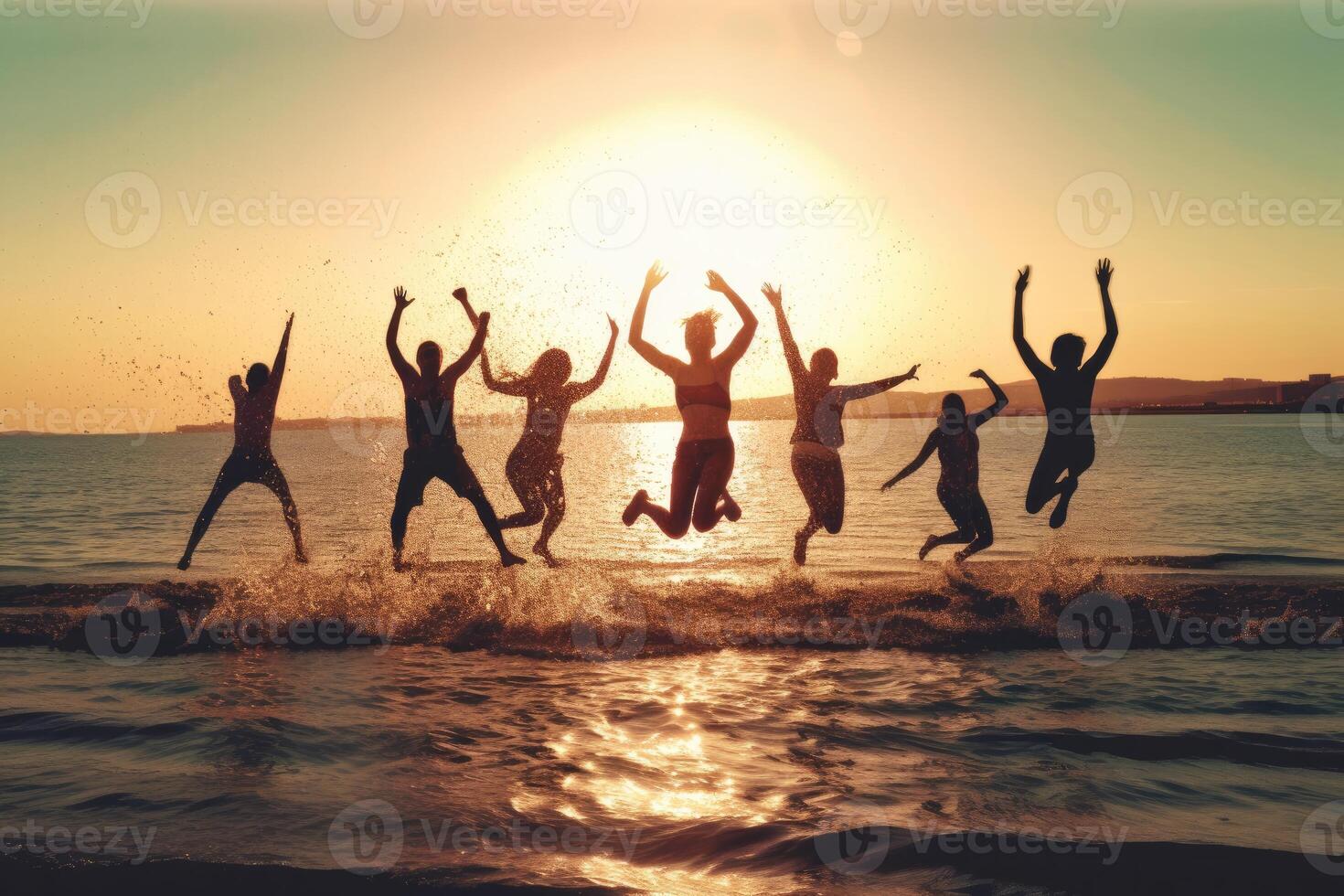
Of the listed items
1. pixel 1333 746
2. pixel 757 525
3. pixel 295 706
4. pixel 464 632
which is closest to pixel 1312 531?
pixel 757 525

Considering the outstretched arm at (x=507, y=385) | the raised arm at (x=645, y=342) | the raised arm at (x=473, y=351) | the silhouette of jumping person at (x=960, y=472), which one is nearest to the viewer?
the raised arm at (x=645, y=342)

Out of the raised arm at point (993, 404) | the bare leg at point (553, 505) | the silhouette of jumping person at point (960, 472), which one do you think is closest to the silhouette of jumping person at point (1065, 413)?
the raised arm at point (993, 404)

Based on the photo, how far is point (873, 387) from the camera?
1148cm

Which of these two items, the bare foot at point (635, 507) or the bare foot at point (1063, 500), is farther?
the bare foot at point (1063, 500)

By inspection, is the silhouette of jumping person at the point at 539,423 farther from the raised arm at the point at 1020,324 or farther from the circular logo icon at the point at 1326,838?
the circular logo icon at the point at 1326,838

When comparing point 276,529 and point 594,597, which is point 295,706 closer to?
point 594,597

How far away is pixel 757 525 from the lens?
2455 centimetres

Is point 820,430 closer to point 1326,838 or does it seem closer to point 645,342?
point 645,342

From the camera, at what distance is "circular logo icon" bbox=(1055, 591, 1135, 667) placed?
31.8 feet

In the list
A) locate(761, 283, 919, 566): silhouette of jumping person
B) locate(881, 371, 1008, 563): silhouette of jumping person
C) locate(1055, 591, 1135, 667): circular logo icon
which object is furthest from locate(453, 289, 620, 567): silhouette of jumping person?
locate(1055, 591, 1135, 667): circular logo icon

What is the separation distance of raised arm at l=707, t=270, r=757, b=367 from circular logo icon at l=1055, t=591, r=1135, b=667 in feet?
14.7

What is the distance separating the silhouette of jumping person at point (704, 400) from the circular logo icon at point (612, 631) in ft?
4.38

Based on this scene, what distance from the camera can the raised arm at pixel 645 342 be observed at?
357 inches

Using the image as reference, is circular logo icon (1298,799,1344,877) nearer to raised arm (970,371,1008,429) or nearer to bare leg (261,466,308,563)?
raised arm (970,371,1008,429)
